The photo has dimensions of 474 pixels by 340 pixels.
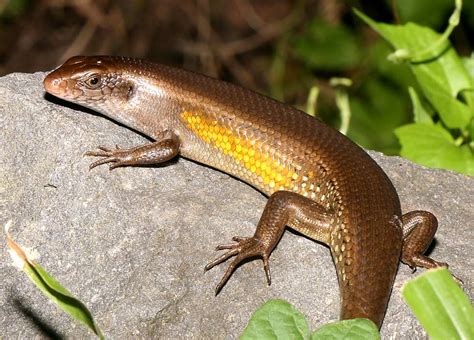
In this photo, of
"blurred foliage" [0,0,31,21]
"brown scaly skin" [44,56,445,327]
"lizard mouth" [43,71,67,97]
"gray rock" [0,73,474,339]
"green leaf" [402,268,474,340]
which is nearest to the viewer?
"green leaf" [402,268,474,340]

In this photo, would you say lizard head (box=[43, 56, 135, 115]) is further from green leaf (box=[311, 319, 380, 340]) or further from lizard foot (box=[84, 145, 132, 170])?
green leaf (box=[311, 319, 380, 340])

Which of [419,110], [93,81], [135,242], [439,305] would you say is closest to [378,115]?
[419,110]

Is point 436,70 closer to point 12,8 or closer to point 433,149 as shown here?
point 433,149

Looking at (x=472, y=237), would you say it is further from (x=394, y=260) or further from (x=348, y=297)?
(x=348, y=297)

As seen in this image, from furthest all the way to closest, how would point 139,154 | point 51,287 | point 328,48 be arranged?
point 328,48 < point 139,154 < point 51,287

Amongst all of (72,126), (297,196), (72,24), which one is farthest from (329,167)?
(72,24)

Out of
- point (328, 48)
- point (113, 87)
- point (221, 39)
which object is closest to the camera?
point (113, 87)

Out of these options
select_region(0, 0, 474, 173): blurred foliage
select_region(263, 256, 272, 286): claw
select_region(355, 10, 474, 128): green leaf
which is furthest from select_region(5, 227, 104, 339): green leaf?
select_region(0, 0, 474, 173): blurred foliage
